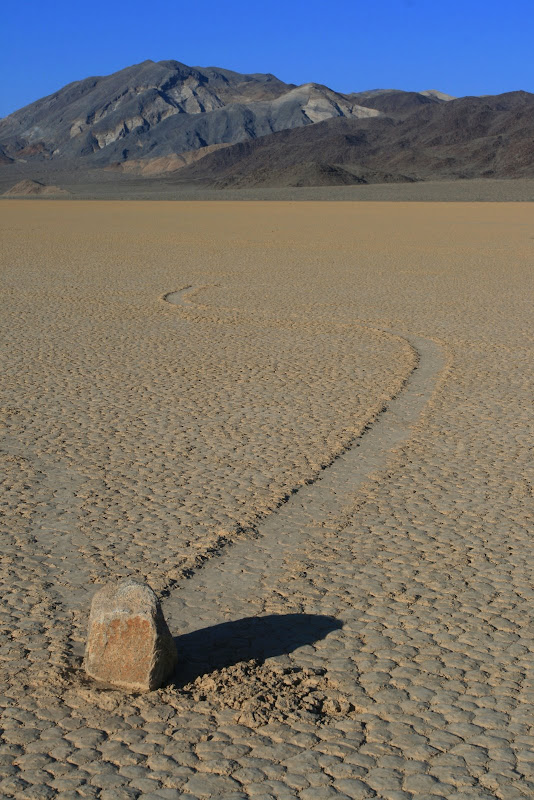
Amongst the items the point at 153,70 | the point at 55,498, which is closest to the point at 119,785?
the point at 55,498

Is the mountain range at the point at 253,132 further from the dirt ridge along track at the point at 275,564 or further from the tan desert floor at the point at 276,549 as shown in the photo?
the dirt ridge along track at the point at 275,564

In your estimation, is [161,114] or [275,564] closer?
[275,564]

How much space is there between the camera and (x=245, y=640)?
3.32 metres

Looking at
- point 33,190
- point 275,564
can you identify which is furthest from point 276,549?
point 33,190

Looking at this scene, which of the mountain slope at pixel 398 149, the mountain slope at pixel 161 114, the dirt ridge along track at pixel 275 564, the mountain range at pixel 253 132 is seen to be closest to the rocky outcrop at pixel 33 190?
the mountain slope at pixel 398 149

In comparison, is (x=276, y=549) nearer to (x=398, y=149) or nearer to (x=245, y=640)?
(x=245, y=640)

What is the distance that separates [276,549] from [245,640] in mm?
865

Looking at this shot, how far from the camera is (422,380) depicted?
297 inches

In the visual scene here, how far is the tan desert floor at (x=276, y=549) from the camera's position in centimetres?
271

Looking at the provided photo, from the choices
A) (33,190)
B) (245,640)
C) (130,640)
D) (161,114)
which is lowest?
(245,640)

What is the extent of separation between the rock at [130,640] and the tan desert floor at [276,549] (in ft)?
0.21

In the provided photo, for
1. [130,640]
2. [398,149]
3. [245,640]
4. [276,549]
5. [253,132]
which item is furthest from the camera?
[253,132]

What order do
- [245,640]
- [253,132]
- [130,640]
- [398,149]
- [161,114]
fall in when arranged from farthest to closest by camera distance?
[161,114], [253,132], [398,149], [245,640], [130,640]

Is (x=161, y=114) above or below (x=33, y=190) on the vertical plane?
above
